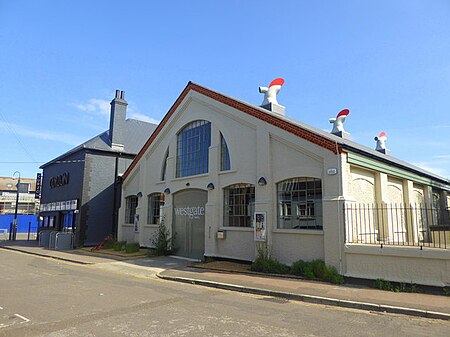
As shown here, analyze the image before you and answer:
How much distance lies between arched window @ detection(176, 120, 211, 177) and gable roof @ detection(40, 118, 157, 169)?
808 centimetres

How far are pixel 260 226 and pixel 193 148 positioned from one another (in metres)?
6.17

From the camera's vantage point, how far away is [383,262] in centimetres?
982

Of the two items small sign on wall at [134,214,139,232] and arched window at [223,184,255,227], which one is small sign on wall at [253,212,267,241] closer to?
arched window at [223,184,255,227]

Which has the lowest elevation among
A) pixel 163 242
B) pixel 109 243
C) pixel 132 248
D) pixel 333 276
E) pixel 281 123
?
pixel 333 276

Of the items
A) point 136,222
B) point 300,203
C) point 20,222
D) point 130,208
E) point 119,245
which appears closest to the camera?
point 300,203

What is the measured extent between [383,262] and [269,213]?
437 cm

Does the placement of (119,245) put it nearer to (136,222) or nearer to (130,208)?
(136,222)

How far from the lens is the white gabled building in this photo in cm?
1075

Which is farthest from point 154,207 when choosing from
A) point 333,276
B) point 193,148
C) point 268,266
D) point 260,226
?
point 333,276

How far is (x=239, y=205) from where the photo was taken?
14.8m

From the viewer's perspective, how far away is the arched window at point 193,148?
16.9 metres

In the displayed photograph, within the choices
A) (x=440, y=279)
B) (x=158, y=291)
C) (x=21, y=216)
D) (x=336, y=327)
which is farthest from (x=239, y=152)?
(x=21, y=216)

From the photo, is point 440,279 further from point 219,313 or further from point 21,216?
point 21,216

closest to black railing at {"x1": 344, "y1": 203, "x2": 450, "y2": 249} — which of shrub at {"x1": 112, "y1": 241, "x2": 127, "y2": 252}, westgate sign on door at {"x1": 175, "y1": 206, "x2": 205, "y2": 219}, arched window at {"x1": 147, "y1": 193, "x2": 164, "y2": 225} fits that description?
westgate sign on door at {"x1": 175, "y1": 206, "x2": 205, "y2": 219}
